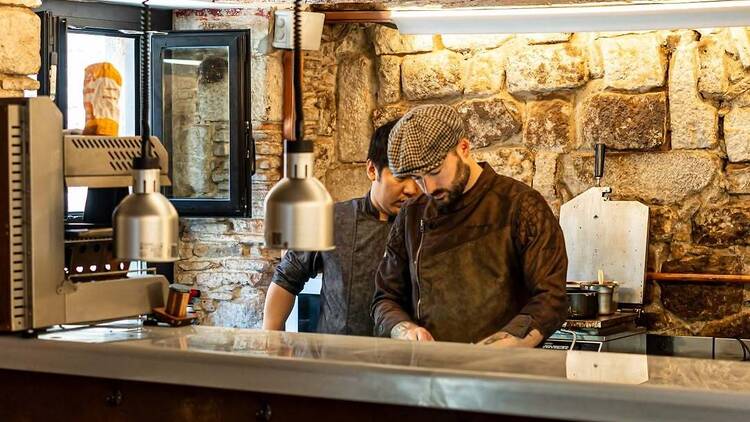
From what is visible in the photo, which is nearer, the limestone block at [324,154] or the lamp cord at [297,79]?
the lamp cord at [297,79]

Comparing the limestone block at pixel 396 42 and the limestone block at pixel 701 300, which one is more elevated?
the limestone block at pixel 396 42

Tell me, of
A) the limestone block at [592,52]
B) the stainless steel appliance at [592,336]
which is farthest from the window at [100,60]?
the stainless steel appliance at [592,336]

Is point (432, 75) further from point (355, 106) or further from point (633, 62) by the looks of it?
point (633, 62)

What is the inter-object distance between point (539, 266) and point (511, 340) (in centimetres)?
30

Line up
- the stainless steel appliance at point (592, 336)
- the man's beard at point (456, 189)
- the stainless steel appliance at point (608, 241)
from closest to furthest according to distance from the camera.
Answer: the man's beard at point (456, 189)
the stainless steel appliance at point (592, 336)
the stainless steel appliance at point (608, 241)

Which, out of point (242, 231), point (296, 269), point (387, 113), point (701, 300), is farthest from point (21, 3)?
point (701, 300)

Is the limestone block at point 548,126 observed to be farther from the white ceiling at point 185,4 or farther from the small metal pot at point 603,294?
the white ceiling at point 185,4

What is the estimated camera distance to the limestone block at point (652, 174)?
6.16m

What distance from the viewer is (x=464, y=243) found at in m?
4.14

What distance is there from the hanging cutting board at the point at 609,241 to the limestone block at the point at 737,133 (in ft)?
1.76

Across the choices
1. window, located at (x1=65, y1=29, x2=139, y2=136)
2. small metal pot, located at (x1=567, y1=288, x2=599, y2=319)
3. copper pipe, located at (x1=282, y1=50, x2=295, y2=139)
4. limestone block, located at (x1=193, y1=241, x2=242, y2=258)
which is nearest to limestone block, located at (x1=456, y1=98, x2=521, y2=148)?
copper pipe, located at (x1=282, y1=50, x2=295, y2=139)

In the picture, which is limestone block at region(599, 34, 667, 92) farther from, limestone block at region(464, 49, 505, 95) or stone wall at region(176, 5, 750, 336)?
limestone block at region(464, 49, 505, 95)

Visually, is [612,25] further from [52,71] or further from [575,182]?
[52,71]

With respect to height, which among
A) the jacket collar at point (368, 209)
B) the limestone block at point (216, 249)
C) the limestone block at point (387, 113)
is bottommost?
the limestone block at point (216, 249)
